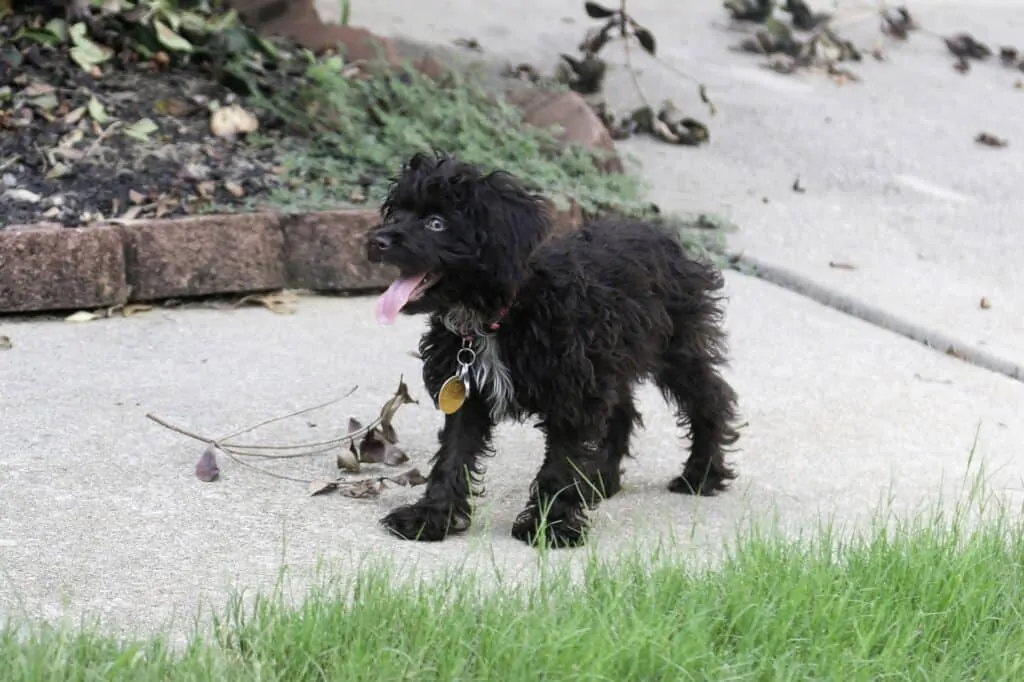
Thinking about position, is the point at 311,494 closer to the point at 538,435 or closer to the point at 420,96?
the point at 538,435

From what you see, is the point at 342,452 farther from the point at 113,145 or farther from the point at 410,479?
the point at 113,145

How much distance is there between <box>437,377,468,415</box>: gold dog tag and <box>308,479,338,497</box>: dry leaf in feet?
1.86

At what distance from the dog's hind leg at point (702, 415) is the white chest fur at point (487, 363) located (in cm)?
81

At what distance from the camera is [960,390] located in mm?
6199

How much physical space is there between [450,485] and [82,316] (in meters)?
2.43

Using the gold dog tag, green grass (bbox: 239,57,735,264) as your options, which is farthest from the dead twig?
green grass (bbox: 239,57,735,264)

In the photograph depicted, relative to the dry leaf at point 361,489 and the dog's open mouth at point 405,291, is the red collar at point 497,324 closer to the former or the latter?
the dog's open mouth at point 405,291

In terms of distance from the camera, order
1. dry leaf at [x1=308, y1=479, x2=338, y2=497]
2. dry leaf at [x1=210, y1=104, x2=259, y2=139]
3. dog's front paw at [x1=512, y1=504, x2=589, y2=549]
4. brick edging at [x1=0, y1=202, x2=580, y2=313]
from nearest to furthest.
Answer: dog's front paw at [x1=512, y1=504, x2=589, y2=549]
dry leaf at [x1=308, y1=479, x2=338, y2=497]
brick edging at [x1=0, y1=202, x2=580, y2=313]
dry leaf at [x1=210, y1=104, x2=259, y2=139]

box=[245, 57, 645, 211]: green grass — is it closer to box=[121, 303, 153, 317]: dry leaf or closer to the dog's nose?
box=[121, 303, 153, 317]: dry leaf

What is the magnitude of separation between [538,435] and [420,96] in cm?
271

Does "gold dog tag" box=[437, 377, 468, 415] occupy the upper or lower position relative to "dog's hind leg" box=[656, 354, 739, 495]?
upper

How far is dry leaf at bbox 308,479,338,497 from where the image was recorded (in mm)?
4797

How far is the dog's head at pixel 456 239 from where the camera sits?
4219 millimetres

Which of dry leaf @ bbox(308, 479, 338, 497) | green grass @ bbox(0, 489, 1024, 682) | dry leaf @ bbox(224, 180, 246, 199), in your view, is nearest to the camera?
green grass @ bbox(0, 489, 1024, 682)
